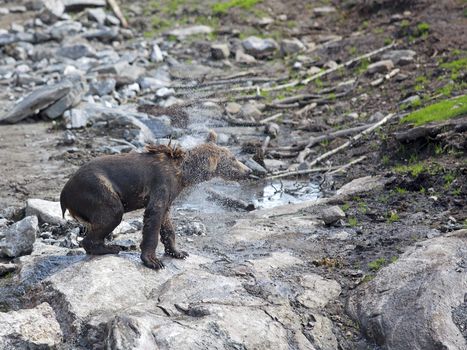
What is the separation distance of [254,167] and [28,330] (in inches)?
318

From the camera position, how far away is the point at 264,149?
677 inches

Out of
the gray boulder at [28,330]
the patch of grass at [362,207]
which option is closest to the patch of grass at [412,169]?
the patch of grass at [362,207]

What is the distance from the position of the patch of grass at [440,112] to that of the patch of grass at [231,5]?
43.9 ft

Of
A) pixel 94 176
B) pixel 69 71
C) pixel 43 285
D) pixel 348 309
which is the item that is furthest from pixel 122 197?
pixel 69 71

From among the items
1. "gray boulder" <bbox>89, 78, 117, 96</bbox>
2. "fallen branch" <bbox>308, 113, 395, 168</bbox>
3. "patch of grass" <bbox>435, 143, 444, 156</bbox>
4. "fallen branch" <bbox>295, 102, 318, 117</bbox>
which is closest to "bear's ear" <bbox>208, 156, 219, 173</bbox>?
"patch of grass" <bbox>435, 143, 444, 156</bbox>

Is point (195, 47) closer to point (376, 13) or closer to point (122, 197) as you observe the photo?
point (376, 13)

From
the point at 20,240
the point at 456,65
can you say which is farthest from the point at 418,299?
the point at 456,65

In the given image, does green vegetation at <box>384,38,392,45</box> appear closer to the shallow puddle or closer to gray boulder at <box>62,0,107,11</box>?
the shallow puddle

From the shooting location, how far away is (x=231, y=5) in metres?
29.4

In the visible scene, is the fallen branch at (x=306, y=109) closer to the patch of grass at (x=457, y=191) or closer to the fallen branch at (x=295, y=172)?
the fallen branch at (x=295, y=172)

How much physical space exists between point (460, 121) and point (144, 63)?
12334mm

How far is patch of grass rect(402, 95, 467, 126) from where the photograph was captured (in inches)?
605

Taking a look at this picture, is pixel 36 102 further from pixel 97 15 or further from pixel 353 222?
pixel 97 15

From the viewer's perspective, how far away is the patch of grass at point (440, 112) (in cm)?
1537
